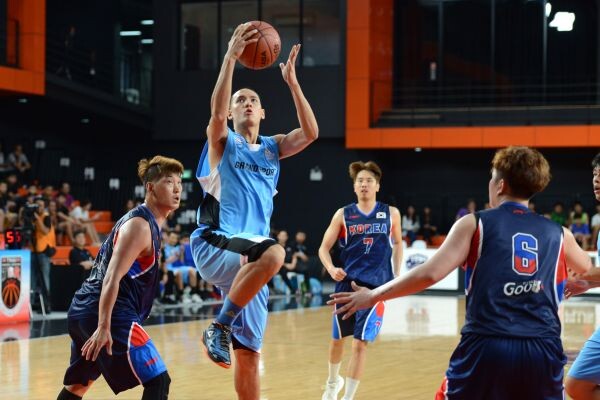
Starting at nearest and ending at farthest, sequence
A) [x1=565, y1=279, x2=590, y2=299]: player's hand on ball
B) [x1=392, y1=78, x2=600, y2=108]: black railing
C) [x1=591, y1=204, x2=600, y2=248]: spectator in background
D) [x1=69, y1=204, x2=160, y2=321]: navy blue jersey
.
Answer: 1. [x1=565, y1=279, x2=590, y2=299]: player's hand on ball
2. [x1=69, y1=204, x2=160, y2=321]: navy blue jersey
3. [x1=591, y1=204, x2=600, y2=248]: spectator in background
4. [x1=392, y1=78, x2=600, y2=108]: black railing

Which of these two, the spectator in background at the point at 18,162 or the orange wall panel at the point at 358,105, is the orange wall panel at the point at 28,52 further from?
the orange wall panel at the point at 358,105

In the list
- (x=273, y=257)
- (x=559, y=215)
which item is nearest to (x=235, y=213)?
(x=273, y=257)

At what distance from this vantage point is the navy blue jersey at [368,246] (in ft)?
27.9

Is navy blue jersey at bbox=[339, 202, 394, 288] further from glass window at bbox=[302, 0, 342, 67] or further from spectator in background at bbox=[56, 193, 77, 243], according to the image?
glass window at bbox=[302, 0, 342, 67]

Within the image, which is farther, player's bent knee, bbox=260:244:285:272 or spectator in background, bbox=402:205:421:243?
spectator in background, bbox=402:205:421:243

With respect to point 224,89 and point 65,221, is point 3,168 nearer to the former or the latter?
point 65,221

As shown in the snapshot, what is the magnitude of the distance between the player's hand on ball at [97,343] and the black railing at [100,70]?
724 inches

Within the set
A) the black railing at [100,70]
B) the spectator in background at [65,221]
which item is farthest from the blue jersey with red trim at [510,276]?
the black railing at [100,70]

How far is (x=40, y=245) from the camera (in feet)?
47.7

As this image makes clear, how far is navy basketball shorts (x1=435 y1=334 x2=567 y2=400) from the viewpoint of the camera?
Answer: 13.0 ft

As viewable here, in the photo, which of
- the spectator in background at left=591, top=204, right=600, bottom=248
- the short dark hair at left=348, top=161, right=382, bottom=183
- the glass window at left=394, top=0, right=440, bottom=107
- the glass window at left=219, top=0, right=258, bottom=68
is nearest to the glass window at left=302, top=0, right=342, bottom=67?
the glass window at left=219, top=0, right=258, bottom=68

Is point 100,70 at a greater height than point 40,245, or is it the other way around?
point 100,70

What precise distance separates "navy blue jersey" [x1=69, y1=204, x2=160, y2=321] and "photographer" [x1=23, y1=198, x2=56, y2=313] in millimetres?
9218

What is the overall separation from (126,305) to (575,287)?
2.35 metres
